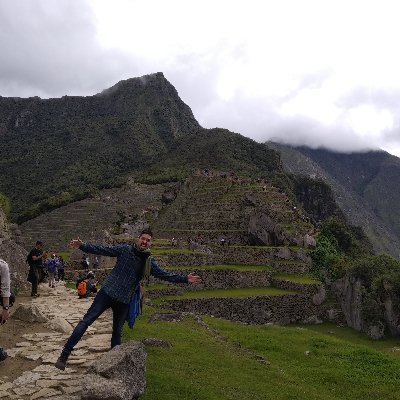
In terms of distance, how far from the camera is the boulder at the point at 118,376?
504 cm

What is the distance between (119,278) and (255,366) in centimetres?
395

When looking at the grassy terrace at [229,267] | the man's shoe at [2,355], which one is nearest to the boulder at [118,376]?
the man's shoe at [2,355]

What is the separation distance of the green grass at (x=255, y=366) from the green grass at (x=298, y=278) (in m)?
15.2

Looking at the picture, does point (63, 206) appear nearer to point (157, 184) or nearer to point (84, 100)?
point (157, 184)

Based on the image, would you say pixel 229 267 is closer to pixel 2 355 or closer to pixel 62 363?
pixel 2 355

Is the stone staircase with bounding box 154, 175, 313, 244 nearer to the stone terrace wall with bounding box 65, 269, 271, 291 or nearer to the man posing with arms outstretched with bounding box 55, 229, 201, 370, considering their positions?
the stone terrace wall with bounding box 65, 269, 271, 291

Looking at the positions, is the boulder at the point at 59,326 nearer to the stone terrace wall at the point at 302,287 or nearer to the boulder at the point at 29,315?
the boulder at the point at 29,315

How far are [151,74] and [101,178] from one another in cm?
7328

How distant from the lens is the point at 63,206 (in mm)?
55812

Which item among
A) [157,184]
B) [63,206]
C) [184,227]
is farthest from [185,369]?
[157,184]

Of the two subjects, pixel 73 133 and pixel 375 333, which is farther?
pixel 73 133

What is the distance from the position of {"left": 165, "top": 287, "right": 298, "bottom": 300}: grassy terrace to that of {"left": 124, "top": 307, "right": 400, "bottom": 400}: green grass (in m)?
10.3

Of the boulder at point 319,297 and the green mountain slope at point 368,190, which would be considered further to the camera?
the green mountain slope at point 368,190

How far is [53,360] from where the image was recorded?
Answer: 22.6 ft
